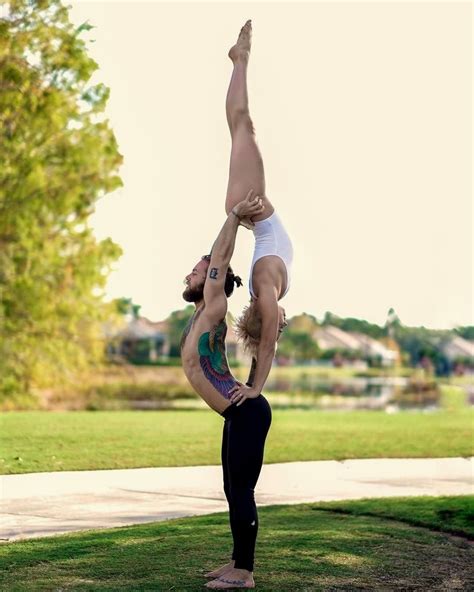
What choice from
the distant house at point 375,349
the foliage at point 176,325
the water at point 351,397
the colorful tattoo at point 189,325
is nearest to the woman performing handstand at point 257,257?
the colorful tattoo at point 189,325

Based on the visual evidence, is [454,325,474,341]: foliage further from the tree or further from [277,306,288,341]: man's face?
[277,306,288,341]: man's face

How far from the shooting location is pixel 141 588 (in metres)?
5.39

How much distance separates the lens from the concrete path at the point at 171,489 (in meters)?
7.95

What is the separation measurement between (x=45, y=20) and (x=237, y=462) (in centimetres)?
1652

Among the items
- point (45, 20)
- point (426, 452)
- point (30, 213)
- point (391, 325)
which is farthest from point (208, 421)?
point (391, 325)

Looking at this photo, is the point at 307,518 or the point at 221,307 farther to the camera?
the point at 307,518

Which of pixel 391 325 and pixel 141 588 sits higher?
pixel 391 325

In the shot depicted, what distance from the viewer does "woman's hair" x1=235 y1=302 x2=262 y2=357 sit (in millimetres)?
5498

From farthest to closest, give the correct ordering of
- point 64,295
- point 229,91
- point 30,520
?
point 64,295, point 30,520, point 229,91

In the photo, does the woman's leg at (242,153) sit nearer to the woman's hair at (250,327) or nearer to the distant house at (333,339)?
the woman's hair at (250,327)

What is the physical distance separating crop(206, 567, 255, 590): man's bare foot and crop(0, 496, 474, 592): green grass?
0.06m

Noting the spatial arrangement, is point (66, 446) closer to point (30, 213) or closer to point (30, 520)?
point (30, 520)

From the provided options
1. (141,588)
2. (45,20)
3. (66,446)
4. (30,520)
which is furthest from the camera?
(45,20)

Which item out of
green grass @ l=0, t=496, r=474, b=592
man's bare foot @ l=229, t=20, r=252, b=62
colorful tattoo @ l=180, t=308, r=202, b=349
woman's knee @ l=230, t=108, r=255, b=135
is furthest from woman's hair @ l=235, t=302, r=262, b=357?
man's bare foot @ l=229, t=20, r=252, b=62
